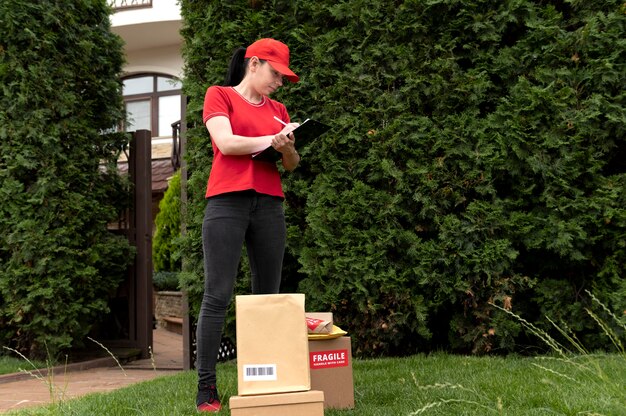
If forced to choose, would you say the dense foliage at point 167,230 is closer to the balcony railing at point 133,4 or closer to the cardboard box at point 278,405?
the balcony railing at point 133,4

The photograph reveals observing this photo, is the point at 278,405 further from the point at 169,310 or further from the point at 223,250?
the point at 169,310

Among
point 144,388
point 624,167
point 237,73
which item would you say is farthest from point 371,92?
point 144,388

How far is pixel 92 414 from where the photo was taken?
10.6 feet

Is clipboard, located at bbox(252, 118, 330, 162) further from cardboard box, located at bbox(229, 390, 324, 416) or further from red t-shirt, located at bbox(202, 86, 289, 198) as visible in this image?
cardboard box, located at bbox(229, 390, 324, 416)

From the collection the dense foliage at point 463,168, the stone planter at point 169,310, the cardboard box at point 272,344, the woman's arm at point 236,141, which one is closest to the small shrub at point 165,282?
the stone planter at point 169,310

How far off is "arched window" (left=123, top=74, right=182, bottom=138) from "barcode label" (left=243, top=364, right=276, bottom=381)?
13.2 meters

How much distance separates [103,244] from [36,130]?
1.22 metres

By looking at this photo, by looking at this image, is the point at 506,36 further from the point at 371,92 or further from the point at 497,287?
the point at 497,287

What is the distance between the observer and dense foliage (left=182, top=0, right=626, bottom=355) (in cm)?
458

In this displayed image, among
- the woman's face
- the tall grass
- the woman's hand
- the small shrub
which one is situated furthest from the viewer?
the small shrub

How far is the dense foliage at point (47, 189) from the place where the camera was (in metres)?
5.78

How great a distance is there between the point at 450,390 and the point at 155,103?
1350cm

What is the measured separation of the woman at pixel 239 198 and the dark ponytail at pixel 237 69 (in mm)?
114

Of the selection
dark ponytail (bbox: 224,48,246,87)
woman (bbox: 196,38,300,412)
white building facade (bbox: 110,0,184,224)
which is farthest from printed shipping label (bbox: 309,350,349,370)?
white building facade (bbox: 110,0,184,224)
